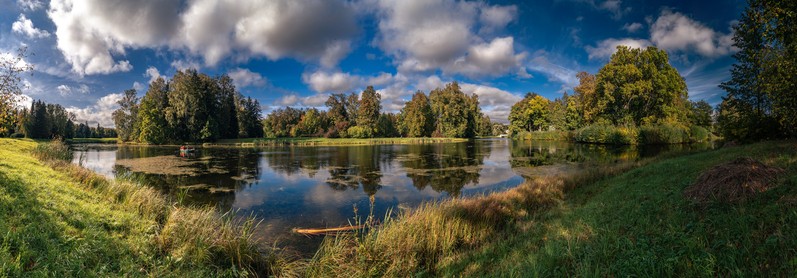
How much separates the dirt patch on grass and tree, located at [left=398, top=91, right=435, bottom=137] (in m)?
73.0

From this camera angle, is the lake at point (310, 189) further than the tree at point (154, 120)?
No

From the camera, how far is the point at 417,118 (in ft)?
266

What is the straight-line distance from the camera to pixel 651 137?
3866cm

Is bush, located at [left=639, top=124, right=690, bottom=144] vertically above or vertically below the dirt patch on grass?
above

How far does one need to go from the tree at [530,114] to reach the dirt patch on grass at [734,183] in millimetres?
76292

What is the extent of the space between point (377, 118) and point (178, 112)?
43.0 metres

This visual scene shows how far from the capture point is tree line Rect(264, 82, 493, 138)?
78000mm

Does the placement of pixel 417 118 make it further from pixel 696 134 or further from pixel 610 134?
pixel 696 134

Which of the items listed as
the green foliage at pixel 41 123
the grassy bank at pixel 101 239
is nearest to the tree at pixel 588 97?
the grassy bank at pixel 101 239

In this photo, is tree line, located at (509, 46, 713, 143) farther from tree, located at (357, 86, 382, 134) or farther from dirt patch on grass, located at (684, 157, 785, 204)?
tree, located at (357, 86, 382, 134)

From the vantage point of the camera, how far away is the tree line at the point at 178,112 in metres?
57.5

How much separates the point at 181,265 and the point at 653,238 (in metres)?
7.21

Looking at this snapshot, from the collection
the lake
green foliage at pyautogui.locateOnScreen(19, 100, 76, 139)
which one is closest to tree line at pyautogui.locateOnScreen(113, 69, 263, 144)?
green foliage at pyautogui.locateOnScreen(19, 100, 76, 139)

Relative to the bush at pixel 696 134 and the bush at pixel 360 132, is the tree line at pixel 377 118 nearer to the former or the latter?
the bush at pixel 360 132
